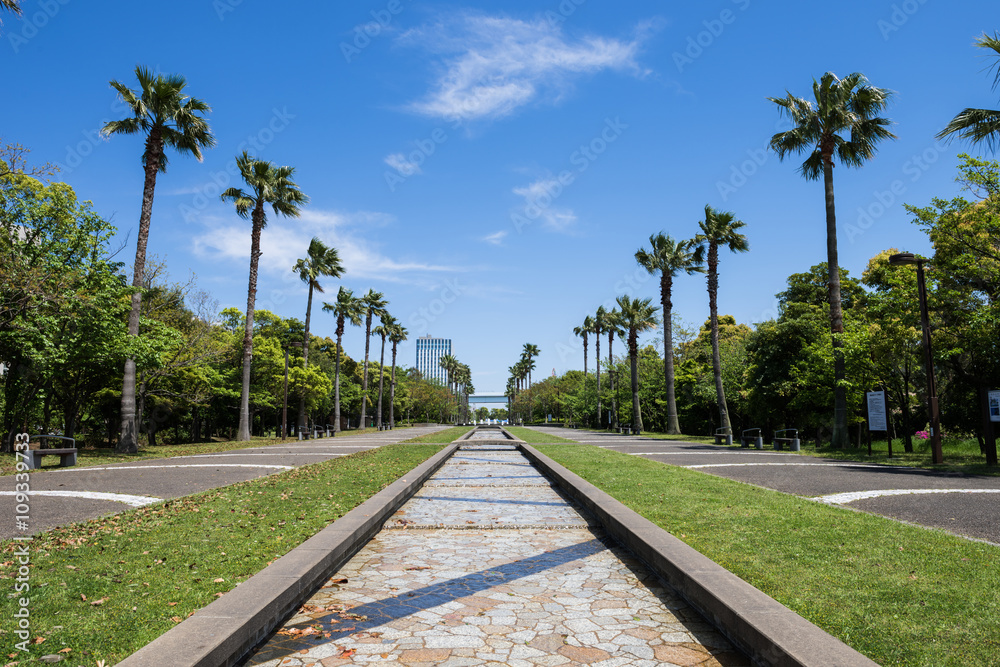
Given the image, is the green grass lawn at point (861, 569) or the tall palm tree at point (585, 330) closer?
the green grass lawn at point (861, 569)

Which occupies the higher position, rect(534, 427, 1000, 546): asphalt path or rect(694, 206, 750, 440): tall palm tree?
rect(694, 206, 750, 440): tall palm tree

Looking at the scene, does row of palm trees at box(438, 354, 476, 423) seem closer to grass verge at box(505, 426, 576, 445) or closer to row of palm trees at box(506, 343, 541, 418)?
row of palm trees at box(506, 343, 541, 418)

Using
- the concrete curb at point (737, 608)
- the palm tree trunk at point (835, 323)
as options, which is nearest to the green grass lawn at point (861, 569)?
the concrete curb at point (737, 608)

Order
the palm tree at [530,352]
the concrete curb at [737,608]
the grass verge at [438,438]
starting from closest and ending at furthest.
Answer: the concrete curb at [737,608], the grass verge at [438,438], the palm tree at [530,352]

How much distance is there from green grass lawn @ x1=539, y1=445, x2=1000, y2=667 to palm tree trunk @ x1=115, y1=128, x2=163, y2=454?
803 inches

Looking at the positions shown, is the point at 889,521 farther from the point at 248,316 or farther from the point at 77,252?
the point at 248,316

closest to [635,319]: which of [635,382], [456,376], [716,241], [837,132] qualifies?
[635,382]

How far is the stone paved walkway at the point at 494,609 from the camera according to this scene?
3.74 metres

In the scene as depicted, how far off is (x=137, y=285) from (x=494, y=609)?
21989 mm

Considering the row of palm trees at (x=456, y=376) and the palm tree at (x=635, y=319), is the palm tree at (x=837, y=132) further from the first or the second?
the row of palm trees at (x=456, y=376)

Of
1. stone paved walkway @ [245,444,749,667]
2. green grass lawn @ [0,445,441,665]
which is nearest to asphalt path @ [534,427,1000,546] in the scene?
stone paved walkway @ [245,444,749,667]

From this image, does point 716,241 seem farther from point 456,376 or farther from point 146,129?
point 456,376

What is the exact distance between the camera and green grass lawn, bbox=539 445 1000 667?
345 centimetres

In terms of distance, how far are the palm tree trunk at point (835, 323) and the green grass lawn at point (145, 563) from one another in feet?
64.9
